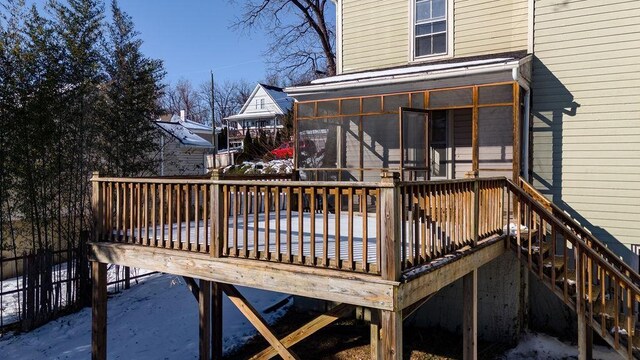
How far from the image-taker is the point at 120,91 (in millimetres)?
9039

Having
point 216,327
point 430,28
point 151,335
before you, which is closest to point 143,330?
point 151,335

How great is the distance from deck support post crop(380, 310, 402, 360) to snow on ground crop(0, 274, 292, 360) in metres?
3.82

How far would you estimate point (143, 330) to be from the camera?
7.18 m

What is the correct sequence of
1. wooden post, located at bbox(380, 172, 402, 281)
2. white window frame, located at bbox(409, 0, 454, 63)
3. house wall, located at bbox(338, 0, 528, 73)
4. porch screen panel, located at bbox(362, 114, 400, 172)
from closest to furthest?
wooden post, located at bbox(380, 172, 402, 281) < house wall, located at bbox(338, 0, 528, 73) < porch screen panel, located at bbox(362, 114, 400, 172) < white window frame, located at bbox(409, 0, 454, 63)

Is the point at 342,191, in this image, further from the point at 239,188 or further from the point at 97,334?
the point at 97,334

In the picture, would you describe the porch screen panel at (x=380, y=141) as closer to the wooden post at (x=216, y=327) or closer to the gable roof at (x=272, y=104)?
the wooden post at (x=216, y=327)

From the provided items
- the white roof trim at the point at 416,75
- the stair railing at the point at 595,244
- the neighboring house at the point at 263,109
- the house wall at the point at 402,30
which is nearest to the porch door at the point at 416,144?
the white roof trim at the point at 416,75

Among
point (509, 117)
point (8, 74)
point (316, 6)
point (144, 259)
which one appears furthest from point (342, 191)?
point (316, 6)

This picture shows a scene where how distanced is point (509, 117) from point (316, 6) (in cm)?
1350

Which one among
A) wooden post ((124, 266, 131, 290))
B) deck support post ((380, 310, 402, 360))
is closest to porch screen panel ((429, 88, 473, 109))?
deck support post ((380, 310, 402, 360))

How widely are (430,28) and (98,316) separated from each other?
24.0ft

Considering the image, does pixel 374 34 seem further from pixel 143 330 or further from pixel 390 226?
pixel 143 330

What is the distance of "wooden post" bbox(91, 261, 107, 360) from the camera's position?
18.7ft

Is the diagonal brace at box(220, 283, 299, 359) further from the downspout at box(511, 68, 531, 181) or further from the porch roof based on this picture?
the downspout at box(511, 68, 531, 181)
